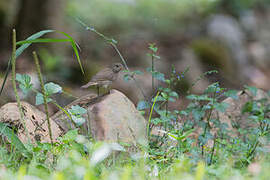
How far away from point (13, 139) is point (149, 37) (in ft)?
31.5

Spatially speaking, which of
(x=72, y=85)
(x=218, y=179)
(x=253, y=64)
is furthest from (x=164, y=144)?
(x=253, y=64)

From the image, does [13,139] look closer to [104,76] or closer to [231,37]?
[104,76]

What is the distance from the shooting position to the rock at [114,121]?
8.37 feet

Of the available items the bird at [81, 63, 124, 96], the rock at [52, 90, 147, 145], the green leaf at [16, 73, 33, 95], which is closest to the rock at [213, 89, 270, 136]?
the rock at [52, 90, 147, 145]

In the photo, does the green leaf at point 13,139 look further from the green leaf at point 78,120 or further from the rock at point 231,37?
the rock at point 231,37

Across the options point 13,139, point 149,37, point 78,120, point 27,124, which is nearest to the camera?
point 13,139

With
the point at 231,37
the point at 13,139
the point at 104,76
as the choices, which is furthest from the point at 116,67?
the point at 231,37

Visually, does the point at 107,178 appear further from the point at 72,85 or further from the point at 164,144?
the point at 72,85

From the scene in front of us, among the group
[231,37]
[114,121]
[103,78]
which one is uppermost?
[103,78]

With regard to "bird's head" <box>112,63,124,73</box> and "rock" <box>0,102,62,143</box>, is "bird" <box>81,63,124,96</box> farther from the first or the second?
"rock" <box>0,102,62,143</box>

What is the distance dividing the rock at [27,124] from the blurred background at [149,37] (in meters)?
1.19

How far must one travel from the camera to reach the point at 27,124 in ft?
8.59

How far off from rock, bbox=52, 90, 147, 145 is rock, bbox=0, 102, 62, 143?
0.54ft

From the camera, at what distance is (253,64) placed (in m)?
11.9
